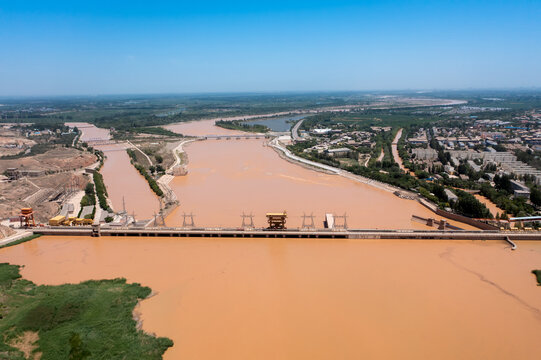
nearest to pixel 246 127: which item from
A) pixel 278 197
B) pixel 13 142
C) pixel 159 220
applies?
pixel 13 142

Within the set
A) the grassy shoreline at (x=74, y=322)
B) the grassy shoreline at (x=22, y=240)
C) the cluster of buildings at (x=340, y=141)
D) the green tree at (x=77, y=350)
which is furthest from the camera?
the cluster of buildings at (x=340, y=141)

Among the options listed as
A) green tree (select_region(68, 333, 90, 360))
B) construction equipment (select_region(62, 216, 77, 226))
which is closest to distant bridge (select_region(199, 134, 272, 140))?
construction equipment (select_region(62, 216, 77, 226))

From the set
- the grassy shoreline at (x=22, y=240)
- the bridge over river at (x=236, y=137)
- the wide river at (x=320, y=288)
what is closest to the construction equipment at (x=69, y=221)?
the wide river at (x=320, y=288)

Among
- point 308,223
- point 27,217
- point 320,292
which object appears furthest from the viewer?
point 308,223

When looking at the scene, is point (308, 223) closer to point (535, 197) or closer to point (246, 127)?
point (535, 197)

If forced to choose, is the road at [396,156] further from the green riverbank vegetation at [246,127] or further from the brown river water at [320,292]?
the green riverbank vegetation at [246,127]

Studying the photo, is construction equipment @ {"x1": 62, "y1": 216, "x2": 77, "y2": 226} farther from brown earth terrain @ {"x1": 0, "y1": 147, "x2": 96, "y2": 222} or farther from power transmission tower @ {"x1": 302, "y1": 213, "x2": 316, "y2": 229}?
power transmission tower @ {"x1": 302, "y1": 213, "x2": 316, "y2": 229}

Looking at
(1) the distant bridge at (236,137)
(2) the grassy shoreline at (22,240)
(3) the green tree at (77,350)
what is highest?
(1) the distant bridge at (236,137)

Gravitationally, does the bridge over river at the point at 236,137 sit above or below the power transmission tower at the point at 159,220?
above
